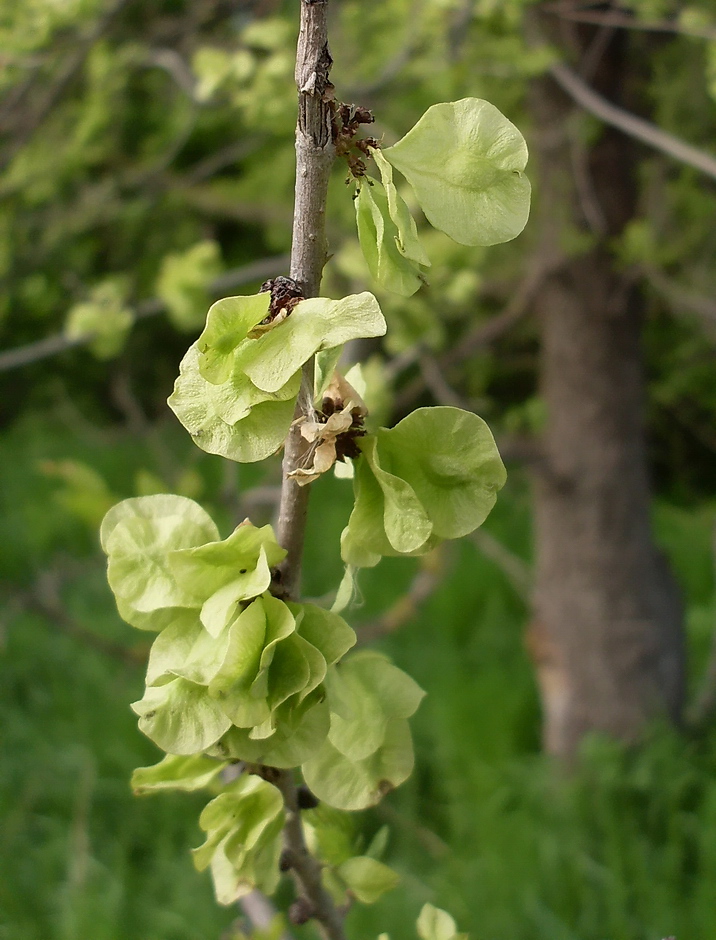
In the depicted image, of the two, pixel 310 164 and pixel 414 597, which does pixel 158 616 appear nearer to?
pixel 310 164

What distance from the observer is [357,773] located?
429 millimetres

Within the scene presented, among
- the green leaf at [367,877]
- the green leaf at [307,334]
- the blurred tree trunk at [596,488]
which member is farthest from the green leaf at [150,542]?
the blurred tree trunk at [596,488]

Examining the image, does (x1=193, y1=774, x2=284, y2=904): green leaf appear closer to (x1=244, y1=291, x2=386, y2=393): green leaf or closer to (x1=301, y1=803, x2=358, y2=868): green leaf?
(x1=301, y1=803, x2=358, y2=868): green leaf

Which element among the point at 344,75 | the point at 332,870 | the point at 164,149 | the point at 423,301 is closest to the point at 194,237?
the point at 164,149

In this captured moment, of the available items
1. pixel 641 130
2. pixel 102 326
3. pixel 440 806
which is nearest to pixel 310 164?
pixel 641 130

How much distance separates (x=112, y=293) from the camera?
166cm

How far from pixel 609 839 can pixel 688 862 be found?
0.56 ft

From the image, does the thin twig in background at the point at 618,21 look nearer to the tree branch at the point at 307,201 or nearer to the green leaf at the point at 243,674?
the tree branch at the point at 307,201

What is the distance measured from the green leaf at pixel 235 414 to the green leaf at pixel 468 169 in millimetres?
91

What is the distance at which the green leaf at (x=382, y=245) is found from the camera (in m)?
0.36

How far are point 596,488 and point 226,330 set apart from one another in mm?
1545

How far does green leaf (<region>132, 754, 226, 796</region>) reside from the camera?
0.46 m

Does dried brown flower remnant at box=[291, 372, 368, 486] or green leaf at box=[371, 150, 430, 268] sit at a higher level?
green leaf at box=[371, 150, 430, 268]

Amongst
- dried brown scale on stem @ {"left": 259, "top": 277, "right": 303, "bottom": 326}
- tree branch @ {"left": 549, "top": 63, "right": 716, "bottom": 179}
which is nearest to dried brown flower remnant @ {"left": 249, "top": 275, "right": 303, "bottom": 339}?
dried brown scale on stem @ {"left": 259, "top": 277, "right": 303, "bottom": 326}
